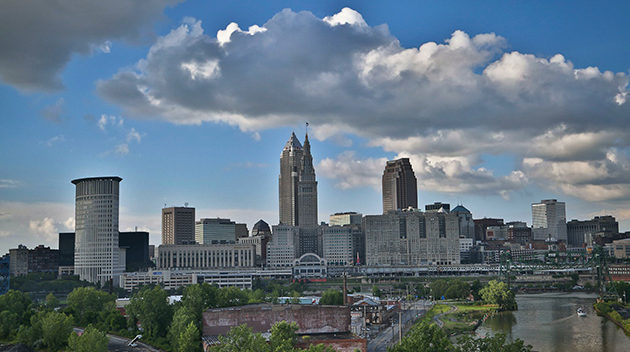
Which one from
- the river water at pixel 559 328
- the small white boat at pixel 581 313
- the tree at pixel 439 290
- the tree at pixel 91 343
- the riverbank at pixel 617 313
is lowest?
the river water at pixel 559 328

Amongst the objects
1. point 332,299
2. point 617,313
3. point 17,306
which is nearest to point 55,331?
point 17,306

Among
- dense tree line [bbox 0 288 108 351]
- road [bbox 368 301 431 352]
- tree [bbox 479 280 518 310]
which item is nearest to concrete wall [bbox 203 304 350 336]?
road [bbox 368 301 431 352]

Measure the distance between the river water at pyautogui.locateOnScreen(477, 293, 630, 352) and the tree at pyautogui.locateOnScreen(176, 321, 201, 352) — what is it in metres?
41.3

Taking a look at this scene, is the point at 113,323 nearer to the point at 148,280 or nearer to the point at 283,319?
the point at 283,319

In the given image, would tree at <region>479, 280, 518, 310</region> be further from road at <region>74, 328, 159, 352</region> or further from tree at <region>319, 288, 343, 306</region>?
road at <region>74, 328, 159, 352</region>

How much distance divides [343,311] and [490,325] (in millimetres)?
36356

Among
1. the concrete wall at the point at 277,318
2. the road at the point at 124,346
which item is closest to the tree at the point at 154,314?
the road at the point at 124,346

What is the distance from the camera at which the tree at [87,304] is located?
10400 centimetres

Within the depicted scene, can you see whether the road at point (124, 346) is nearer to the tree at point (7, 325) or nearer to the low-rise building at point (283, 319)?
the low-rise building at point (283, 319)

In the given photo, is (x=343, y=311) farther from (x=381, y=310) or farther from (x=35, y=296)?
(x=35, y=296)

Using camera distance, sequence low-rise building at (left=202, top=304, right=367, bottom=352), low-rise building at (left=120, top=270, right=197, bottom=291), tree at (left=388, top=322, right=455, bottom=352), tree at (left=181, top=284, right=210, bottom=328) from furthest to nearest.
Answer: low-rise building at (left=120, top=270, right=197, bottom=291) → tree at (left=181, top=284, right=210, bottom=328) → low-rise building at (left=202, top=304, right=367, bottom=352) → tree at (left=388, top=322, right=455, bottom=352)

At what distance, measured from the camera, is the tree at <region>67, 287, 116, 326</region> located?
10400 centimetres

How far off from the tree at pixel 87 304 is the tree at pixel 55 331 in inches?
759

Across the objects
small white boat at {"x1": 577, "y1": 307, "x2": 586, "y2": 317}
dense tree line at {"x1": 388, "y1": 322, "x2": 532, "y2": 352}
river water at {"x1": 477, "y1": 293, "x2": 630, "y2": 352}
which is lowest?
river water at {"x1": 477, "y1": 293, "x2": 630, "y2": 352}
